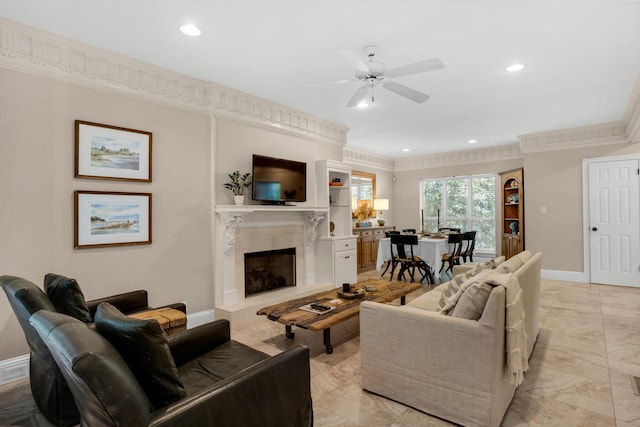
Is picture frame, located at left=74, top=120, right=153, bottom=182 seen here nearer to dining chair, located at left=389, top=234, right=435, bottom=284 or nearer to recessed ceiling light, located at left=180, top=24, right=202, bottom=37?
recessed ceiling light, located at left=180, top=24, right=202, bottom=37

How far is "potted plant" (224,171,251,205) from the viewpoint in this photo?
3875 millimetres

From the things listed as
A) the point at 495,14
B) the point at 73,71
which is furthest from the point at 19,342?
the point at 495,14

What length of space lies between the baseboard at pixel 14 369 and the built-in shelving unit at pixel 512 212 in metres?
7.00

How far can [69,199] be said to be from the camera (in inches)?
110

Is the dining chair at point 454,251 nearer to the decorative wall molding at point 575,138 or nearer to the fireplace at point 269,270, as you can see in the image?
the decorative wall molding at point 575,138

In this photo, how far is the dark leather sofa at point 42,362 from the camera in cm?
175

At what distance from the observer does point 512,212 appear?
6934 mm

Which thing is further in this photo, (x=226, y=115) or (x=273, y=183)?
(x=273, y=183)

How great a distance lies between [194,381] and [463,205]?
24.2 ft

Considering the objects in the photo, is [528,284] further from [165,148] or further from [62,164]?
[62,164]

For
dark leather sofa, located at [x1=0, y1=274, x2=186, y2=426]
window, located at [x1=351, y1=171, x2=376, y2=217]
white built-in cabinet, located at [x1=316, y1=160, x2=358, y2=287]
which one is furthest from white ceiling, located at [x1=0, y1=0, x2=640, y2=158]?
window, located at [x1=351, y1=171, x2=376, y2=217]

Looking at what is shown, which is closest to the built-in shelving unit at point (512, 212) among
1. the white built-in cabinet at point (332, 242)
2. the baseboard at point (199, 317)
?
the white built-in cabinet at point (332, 242)

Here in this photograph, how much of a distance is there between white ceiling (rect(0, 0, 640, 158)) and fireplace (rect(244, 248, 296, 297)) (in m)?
2.03

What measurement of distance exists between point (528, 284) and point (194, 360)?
2510 millimetres
